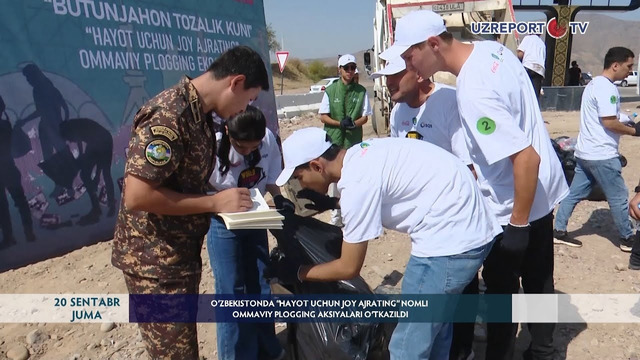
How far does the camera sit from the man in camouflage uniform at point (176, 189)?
1599mm

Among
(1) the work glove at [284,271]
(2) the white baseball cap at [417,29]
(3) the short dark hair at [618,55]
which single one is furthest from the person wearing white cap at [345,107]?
(2) the white baseball cap at [417,29]

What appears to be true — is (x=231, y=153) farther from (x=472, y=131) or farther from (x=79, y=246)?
(x=79, y=246)

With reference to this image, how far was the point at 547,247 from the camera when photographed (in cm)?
253

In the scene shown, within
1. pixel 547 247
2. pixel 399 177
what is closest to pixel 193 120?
pixel 399 177

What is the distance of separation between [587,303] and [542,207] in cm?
166

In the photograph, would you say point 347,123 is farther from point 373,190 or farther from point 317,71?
point 317,71

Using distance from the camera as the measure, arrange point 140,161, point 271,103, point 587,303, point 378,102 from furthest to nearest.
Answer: point 378,102
point 271,103
point 587,303
point 140,161

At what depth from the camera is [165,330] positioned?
1829 millimetres

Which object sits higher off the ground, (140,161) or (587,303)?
(140,161)

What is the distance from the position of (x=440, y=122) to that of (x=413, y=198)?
103 centimetres

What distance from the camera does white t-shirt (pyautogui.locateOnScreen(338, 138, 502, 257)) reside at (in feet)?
5.69

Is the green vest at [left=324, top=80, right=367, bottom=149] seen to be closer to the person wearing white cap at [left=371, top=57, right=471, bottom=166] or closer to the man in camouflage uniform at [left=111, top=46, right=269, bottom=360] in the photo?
the person wearing white cap at [left=371, top=57, right=471, bottom=166]

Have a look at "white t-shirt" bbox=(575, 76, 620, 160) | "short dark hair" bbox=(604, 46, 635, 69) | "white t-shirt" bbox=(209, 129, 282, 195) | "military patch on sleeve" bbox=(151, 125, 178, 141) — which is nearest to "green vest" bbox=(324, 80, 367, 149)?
"white t-shirt" bbox=(575, 76, 620, 160)

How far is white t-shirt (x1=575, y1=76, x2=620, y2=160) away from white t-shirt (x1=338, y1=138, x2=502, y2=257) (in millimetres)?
2891
